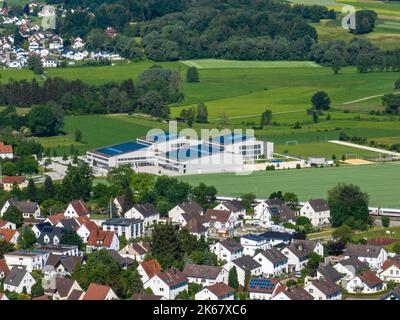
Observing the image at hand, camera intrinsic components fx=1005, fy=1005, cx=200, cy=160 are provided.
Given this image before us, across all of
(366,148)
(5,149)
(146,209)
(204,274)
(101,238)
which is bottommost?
(366,148)

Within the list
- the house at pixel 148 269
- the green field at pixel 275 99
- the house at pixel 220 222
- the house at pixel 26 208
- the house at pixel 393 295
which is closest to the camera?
the house at pixel 393 295

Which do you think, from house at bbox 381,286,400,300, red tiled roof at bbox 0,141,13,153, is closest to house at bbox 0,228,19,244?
house at bbox 381,286,400,300

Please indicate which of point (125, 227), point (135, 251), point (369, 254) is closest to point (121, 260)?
point (135, 251)

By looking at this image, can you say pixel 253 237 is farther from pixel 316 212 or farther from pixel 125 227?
pixel 316 212

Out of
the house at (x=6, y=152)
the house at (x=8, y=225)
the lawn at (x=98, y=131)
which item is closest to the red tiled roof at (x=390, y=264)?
the house at (x=8, y=225)

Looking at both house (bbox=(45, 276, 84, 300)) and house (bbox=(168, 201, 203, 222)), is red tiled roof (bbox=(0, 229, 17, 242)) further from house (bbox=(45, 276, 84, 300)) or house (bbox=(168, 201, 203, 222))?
house (bbox=(45, 276, 84, 300))

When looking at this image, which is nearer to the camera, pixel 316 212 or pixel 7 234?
pixel 7 234

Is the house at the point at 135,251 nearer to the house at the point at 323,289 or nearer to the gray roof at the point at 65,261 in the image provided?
the gray roof at the point at 65,261

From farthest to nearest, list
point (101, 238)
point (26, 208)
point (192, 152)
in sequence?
point (192, 152), point (26, 208), point (101, 238)

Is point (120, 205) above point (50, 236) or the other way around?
the other way around
